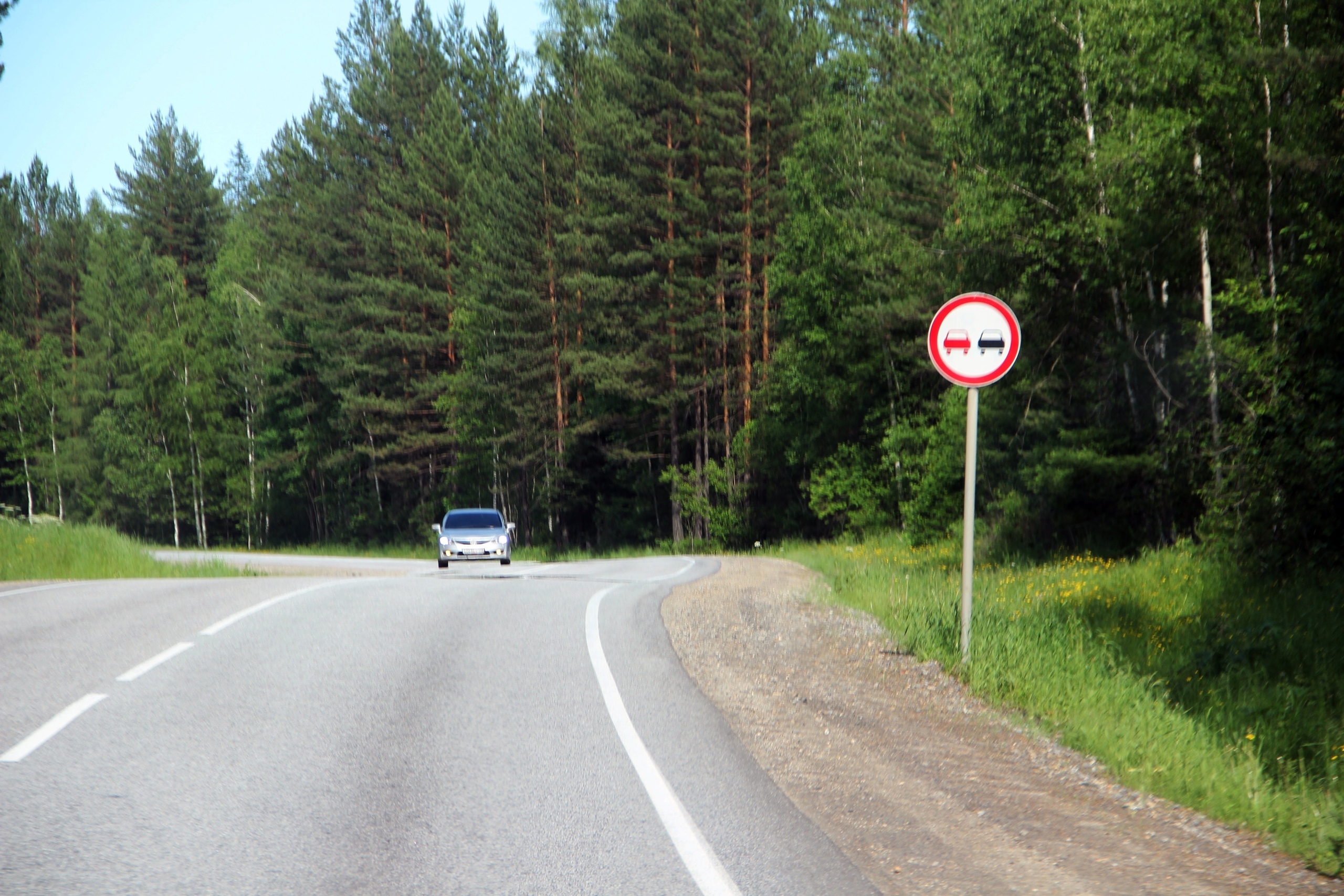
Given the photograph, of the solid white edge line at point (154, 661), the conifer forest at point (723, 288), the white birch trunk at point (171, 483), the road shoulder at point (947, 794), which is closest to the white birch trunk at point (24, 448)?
the conifer forest at point (723, 288)

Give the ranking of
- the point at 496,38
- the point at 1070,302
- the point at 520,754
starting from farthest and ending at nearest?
the point at 496,38 < the point at 1070,302 < the point at 520,754

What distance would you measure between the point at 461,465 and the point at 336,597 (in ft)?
129

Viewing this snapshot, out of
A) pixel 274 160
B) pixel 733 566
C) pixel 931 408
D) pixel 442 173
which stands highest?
pixel 274 160

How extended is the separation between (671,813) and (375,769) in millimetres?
1888

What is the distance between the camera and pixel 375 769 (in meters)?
6.20

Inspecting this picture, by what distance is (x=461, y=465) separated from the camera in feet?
176

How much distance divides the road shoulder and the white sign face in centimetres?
263

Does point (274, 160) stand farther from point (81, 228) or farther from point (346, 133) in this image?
point (346, 133)

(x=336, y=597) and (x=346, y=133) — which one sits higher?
(x=346, y=133)

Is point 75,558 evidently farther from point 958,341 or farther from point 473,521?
point 958,341

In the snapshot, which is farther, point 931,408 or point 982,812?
point 931,408

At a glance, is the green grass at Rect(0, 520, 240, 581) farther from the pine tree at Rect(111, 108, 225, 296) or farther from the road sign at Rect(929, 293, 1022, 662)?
the pine tree at Rect(111, 108, 225, 296)

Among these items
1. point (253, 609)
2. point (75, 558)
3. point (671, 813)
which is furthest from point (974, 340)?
point (75, 558)

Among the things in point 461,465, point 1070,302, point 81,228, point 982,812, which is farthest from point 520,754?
point 81,228
